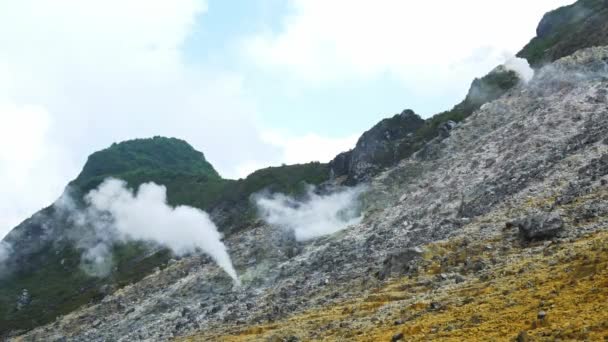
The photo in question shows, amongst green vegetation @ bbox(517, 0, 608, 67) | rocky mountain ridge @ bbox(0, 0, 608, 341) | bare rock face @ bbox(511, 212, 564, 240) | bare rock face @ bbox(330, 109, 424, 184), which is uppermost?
green vegetation @ bbox(517, 0, 608, 67)

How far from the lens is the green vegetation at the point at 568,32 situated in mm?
109812

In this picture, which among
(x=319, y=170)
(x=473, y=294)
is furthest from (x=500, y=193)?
(x=319, y=170)

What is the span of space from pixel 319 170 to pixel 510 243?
96508mm

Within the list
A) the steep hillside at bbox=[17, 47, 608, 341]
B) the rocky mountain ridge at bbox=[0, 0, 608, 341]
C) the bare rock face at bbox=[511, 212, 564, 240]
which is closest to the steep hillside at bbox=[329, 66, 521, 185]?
the rocky mountain ridge at bbox=[0, 0, 608, 341]

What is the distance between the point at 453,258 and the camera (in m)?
55.5

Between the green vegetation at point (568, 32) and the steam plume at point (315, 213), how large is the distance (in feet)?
151

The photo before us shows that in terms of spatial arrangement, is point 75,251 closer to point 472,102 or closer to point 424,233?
point 472,102

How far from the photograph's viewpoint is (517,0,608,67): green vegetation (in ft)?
360

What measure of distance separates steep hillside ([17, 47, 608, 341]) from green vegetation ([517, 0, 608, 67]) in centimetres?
1919

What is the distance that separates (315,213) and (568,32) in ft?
252

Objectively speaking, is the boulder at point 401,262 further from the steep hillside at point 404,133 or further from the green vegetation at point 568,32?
the green vegetation at point 568,32

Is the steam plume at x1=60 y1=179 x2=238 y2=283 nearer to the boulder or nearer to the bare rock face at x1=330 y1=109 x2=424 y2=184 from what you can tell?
the bare rock face at x1=330 y1=109 x2=424 y2=184

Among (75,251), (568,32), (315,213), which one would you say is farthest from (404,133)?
(75,251)

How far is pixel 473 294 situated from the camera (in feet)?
143
